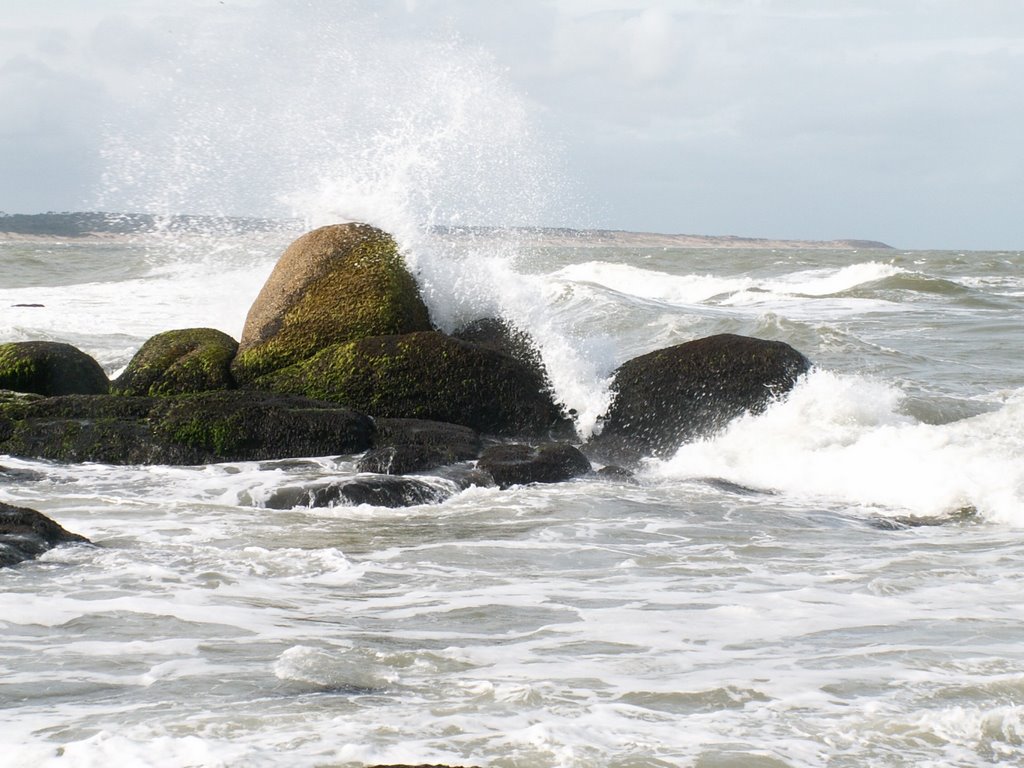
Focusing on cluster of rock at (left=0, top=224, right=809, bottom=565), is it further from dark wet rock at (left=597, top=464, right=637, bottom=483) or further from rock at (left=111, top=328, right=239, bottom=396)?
dark wet rock at (left=597, top=464, right=637, bottom=483)

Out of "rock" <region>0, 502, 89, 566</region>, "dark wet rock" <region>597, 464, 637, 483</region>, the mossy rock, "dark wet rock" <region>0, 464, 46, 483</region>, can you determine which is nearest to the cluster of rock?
the mossy rock

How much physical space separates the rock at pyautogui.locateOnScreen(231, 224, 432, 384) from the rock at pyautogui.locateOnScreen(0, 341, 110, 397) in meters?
1.29

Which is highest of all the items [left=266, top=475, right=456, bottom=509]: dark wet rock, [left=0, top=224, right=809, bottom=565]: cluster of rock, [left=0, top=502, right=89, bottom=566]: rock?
[left=0, top=224, right=809, bottom=565]: cluster of rock

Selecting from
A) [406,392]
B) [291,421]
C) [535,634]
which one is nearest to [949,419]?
[406,392]

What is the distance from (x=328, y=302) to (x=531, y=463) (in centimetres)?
281

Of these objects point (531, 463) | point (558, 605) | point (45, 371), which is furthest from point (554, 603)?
point (45, 371)

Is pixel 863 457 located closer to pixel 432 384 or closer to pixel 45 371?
pixel 432 384

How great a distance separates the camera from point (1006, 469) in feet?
27.9

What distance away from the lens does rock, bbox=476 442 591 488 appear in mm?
8344

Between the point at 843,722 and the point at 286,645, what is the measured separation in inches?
83.6

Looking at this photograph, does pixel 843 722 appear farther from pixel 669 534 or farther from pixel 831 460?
pixel 831 460

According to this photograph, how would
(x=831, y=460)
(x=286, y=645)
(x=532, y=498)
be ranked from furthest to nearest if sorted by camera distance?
(x=831, y=460) → (x=532, y=498) → (x=286, y=645)

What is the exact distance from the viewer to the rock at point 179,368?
402 inches

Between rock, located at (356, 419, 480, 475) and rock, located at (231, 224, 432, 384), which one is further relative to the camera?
rock, located at (231, 224, 432, 384)
